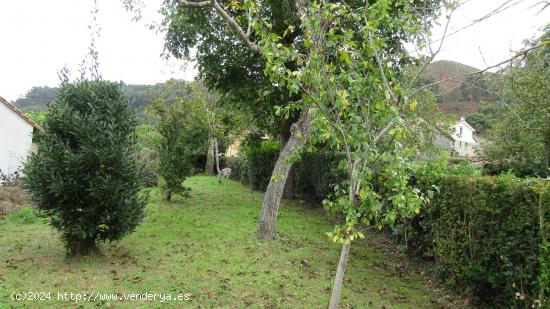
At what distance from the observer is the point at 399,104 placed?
11.9ft

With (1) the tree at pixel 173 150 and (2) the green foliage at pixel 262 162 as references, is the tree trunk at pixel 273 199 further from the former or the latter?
(2) the green foliage at pixel 262 162

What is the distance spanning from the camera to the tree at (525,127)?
11.6m

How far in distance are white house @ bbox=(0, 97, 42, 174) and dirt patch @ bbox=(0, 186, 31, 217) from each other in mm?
3986

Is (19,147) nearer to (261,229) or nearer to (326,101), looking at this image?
(261,229)

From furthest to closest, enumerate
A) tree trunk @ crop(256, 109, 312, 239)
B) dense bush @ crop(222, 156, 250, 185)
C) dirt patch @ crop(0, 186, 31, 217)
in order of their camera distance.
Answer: dense bush @ crop(222, 156, 250, 185)
dirt patch @ crop(0, 186, 31, 217)
tree trunk @ crop(256, 109, 312, 239)

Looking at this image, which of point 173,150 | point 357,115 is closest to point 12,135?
point 173,150

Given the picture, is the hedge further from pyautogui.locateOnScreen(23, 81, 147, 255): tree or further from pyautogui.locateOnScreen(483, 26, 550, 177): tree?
pyautogui.locateOnScreen(483, 26, 550, 177): tree

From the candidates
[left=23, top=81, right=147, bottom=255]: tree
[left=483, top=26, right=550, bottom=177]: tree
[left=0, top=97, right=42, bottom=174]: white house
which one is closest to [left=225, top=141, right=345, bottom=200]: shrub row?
[left=23, top=81, right=147, bottom=255]: tree

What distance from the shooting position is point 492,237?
465 centimetres

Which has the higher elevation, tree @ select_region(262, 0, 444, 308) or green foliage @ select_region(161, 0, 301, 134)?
green foliage @ select_region(161, 0, 301, 134)

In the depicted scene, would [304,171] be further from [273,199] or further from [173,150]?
[273,199]

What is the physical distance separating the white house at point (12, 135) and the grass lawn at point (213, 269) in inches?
312

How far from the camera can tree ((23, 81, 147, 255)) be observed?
574 centimetres

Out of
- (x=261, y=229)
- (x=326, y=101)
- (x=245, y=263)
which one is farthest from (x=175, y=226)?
(x=326, y=101)
